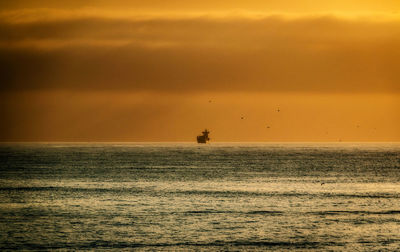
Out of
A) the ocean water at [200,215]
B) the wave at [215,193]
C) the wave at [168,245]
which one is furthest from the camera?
the wave at [215,193]

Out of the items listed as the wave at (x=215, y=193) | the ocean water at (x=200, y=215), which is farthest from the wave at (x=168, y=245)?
the wave at (x=215, y=193)

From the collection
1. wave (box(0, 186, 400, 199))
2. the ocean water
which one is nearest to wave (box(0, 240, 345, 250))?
the ocean water

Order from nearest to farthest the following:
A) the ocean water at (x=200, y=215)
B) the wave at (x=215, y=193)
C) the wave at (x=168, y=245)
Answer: the wave at (x=168, y=245) < the ocean water at (x=200, y=215) < the wave at (x=215, y=193)

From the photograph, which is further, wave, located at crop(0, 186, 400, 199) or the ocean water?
wave, located at crop(0, 186, 400, 199)

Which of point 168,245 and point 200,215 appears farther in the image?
point 200,215

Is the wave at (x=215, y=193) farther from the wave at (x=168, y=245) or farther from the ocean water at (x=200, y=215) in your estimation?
the wave at (x=168, y=245)

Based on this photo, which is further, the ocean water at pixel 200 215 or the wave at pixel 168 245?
the ocean water at pixel 200 215

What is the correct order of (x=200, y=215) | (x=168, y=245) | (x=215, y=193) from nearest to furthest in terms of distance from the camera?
(x=168, y=245)
(x=200, y=215)
(x=215, y=193)

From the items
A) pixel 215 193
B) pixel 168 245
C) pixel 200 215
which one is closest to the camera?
pixel 168 245

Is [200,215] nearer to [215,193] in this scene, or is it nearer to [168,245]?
[168,245]

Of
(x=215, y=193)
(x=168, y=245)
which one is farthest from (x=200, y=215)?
(x=215, y=193)

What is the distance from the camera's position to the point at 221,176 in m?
156

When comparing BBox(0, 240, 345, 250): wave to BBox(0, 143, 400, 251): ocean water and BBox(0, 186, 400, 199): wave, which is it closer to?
BBox(0, 143, 400, 251): ocean water

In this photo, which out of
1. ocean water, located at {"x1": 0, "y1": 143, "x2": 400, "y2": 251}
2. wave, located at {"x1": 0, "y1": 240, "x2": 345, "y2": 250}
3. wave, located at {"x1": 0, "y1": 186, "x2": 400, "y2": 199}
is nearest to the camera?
wave, located at {"x1": 0, "y1": 240, "x2": 345, "y2": 250}
